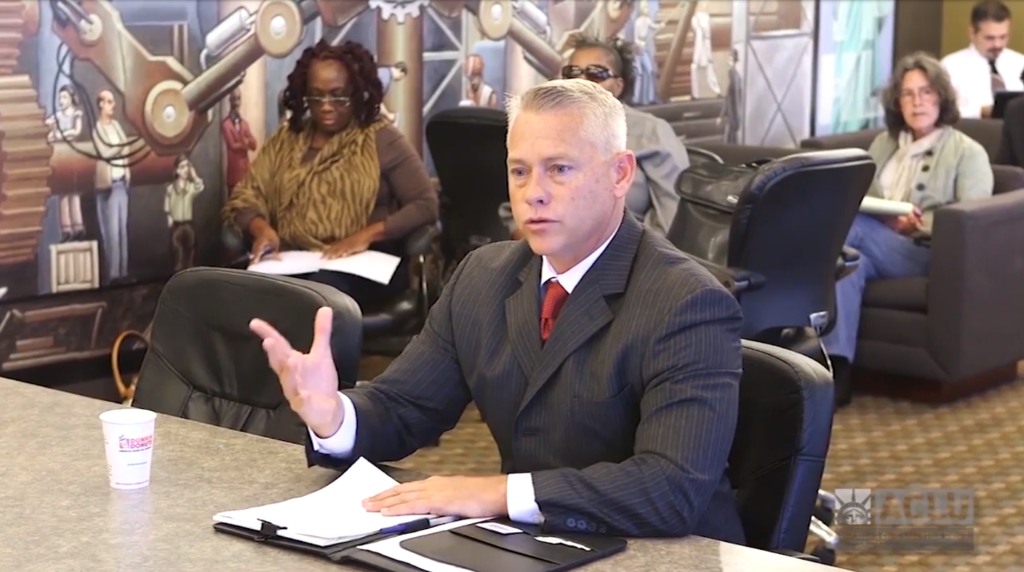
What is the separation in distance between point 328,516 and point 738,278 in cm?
244

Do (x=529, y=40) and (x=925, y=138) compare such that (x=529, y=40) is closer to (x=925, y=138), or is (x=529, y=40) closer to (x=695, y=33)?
(x=695, y=33)

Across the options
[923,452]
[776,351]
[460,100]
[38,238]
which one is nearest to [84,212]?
[38,238]

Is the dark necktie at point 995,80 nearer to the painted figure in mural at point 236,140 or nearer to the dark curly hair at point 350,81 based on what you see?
the dark curly hair at point 350,81

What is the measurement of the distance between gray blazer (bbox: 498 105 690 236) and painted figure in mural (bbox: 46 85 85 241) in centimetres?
196

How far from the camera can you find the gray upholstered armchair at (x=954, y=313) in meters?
5.62

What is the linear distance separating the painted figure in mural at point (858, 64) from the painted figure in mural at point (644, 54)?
181cm

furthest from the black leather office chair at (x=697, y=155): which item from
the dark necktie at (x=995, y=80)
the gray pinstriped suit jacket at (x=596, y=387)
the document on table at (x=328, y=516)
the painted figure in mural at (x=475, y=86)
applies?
the dark necktie at (x=995, y=80)

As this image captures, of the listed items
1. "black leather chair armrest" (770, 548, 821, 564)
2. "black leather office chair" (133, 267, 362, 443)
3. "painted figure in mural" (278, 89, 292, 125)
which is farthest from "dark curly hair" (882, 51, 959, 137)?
"black leather chair armrest" (770, 548, 821, 564)

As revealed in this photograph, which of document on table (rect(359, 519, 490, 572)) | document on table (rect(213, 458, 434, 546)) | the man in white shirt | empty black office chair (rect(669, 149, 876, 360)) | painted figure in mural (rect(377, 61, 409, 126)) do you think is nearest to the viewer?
document on table (rect(359, 519, 490, 572))

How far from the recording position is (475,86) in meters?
6.57

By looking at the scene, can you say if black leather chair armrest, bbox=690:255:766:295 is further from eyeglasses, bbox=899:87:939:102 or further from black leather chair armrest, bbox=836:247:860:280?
eyeglasses, bbox=899:87:939:102

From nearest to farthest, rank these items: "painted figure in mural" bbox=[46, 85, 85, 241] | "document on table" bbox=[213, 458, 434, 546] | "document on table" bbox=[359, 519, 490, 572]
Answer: "document on table" bbox=[359, 519, 490, 572] < "document on table" bbox=[213, 458, 434, 546] < "painted figure in mural" bbox=[46, 85, 85, 241]

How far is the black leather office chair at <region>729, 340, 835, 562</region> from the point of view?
2.23 m

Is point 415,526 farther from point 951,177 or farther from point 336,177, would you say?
point 951,177
